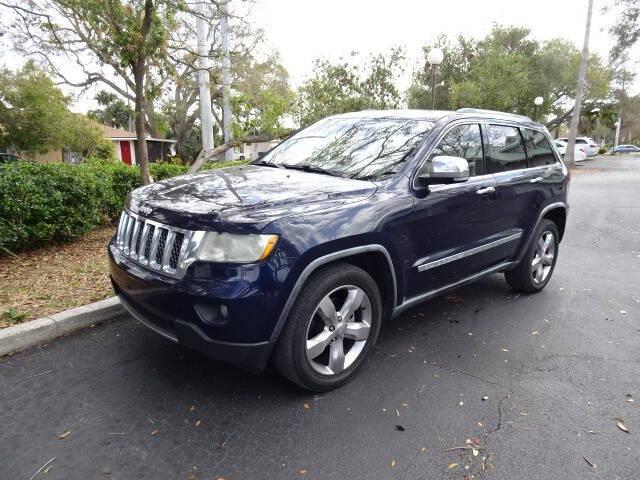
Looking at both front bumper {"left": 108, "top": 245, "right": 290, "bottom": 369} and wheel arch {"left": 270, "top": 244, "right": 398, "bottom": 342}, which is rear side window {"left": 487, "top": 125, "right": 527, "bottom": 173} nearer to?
wheel arch {"left": 270, "top": 244, "right": 398, "bottom": 342}

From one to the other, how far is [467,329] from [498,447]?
1.51 m

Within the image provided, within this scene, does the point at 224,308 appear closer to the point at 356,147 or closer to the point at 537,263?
the point at 356,147

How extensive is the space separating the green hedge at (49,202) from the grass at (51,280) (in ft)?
0.68

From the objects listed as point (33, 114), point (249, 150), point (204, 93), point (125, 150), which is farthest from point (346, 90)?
point (249, 150)

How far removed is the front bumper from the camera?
2344 mm

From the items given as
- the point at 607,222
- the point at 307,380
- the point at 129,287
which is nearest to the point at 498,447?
the point at 307,380

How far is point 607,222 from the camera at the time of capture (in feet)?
29.4

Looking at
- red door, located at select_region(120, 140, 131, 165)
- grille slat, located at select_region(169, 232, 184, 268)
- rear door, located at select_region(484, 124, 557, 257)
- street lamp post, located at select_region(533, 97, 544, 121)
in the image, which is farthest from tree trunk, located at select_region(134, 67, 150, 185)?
red door, located at select_region(120, 140, 131, 165)

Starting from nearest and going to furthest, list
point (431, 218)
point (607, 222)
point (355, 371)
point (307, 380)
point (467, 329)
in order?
point (307, 380)
point (355, 371)
point (431, 218)
point (467, 329)
point (607, 222)

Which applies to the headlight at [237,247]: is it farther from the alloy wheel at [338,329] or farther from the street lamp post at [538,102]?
the street lamp post at [538,102]

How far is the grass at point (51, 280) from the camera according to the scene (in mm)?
3846

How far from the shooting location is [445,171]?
306 centimetres

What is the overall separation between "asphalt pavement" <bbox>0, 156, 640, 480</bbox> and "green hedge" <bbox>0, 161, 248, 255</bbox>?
90.2 inches

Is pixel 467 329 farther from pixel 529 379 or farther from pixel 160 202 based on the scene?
pixel 160 202
